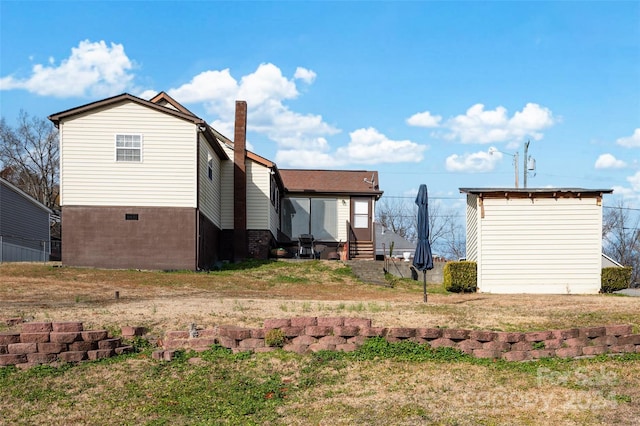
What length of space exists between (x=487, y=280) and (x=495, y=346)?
12.5m

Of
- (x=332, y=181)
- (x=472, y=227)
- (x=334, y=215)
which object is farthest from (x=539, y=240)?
(x=332, y=181)

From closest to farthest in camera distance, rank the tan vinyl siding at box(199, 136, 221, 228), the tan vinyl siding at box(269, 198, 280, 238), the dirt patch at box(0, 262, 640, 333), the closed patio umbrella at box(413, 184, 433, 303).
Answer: the dirt patch at box(0, 262, 640, 333) < the closed patio umbrella at box(413, 184, 433, 303) < the tan vinyl siding at box(199, 136, 221, 228) < the tan vinyl siding at box(269, 198, 280, 238)

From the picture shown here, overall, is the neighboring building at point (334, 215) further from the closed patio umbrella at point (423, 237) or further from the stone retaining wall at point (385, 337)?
the stone retaining wall at point (385, 337)

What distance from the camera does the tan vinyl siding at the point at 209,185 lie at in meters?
26.3

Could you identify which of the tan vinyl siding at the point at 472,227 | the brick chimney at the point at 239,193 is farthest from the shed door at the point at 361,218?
the tan vinyl siding at the point at 472,227

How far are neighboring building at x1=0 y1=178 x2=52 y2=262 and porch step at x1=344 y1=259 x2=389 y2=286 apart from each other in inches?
603

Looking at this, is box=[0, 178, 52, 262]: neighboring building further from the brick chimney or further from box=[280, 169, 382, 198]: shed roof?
box=[280, 169, 382, 198]: shed roof

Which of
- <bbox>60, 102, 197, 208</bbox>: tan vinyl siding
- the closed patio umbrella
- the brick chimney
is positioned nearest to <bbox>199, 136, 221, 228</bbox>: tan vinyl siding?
the brick chimney

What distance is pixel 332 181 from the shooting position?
38344 mm

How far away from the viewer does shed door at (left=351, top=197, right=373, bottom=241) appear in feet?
120

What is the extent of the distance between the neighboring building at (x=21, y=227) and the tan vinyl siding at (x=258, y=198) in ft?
36.0

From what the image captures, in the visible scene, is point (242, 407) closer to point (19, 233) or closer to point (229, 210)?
point (229, 210)

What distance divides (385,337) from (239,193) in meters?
20.3

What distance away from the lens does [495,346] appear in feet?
38.2
